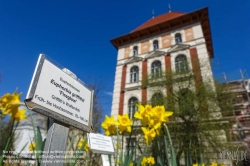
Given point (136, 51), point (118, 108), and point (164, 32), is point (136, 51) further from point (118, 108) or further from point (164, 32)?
point (118, 108)

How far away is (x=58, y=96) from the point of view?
0.97 m

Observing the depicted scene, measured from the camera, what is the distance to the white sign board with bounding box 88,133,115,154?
132 centimetres

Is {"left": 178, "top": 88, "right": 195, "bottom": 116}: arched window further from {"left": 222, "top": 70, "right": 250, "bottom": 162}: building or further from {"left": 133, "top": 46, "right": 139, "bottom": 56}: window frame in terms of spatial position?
{"left": 133, "top": 46, "right": 139, "bottom": 56}: window frame

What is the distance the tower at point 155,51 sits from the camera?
11.6m

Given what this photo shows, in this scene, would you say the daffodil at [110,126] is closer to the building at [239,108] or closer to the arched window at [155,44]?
the building at [239,108]

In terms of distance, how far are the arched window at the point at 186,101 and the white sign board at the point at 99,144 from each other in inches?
231

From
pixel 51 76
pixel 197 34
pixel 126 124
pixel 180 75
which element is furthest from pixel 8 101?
pixel 197 34

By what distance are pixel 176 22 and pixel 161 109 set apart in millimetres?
13610

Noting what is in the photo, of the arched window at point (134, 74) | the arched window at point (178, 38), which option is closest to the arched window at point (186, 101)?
the arched window at point (134, 74)

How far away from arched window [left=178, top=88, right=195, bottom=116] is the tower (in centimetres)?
369

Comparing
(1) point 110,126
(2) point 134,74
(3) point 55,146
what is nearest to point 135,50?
(2) point 134,74

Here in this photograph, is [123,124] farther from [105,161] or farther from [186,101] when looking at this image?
[186,101]

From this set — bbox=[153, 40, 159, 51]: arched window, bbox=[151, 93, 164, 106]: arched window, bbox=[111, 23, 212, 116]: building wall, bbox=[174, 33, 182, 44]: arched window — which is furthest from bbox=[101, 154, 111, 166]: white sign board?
bbox=[153, 40, 159, 51]: arched window

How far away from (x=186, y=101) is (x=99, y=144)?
20.9ft
